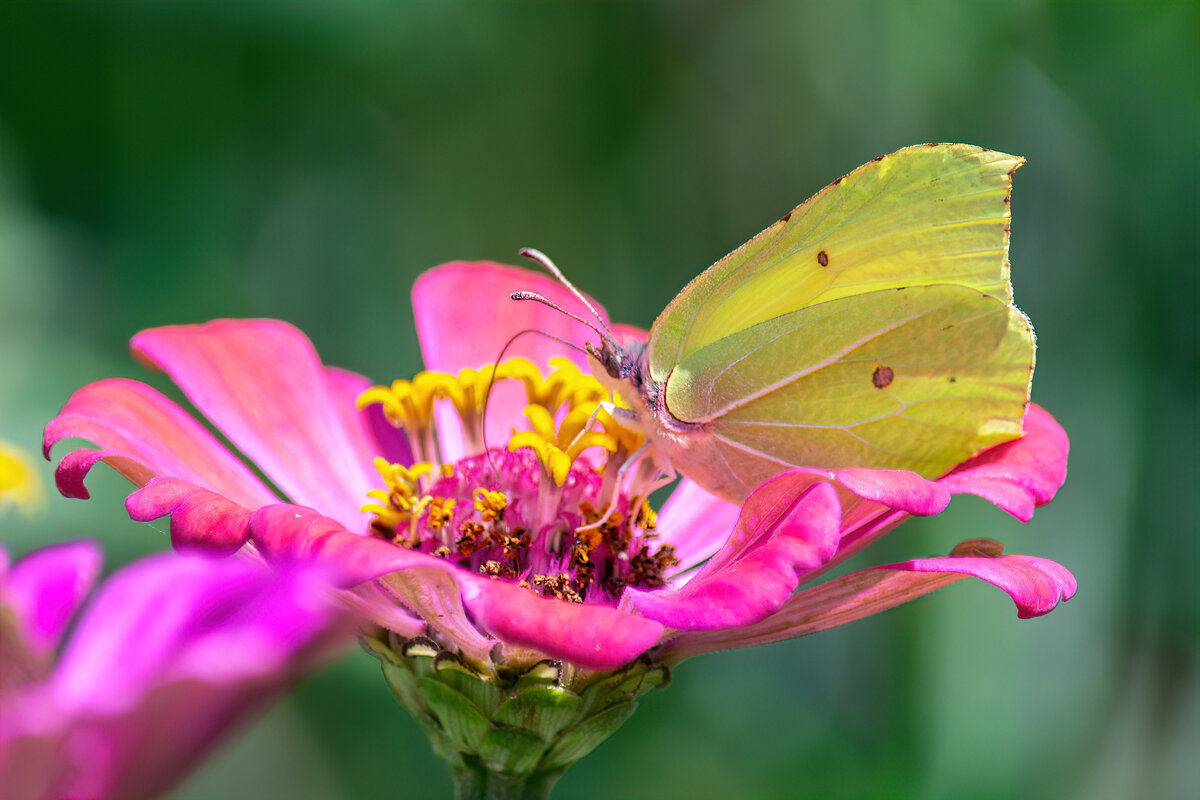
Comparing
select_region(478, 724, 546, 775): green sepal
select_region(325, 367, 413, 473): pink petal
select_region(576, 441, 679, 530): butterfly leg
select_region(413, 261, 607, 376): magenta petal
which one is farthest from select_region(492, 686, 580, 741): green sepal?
select_region(413, 261, 607, 376): magenta petal

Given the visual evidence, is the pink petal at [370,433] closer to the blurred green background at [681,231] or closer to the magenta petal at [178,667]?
the blurred green background at [681,231]

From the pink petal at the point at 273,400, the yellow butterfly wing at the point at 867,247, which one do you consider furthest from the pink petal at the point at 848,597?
the pink petal at the point at 273,400

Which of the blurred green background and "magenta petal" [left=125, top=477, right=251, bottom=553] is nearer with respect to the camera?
"magenta petal" [left=125, top=477, right=251, bottom=553]

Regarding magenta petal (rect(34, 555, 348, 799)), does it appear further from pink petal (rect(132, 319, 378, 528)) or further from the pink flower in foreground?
pink petal (rect(132, 319, 378, 528))

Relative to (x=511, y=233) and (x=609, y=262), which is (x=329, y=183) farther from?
(x=609, y=262)

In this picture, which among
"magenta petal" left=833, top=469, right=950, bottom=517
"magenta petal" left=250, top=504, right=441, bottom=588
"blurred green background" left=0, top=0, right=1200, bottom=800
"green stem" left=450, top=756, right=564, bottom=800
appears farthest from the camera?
"blurred green background" left=0, top=0, right=1200, bottom=800

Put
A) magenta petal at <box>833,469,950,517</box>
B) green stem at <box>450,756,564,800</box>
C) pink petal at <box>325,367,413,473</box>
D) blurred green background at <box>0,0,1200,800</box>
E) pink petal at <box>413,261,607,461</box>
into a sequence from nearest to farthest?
magenta petal at <box>833,469,950,517</box> < green stem at <box>450,756,564,800</box> < pink petal at <box>325,367,413,473</box> < pink petal at <box>413,261,607,461</box> < blurred green background at <box>0,0,1200,800</box>
